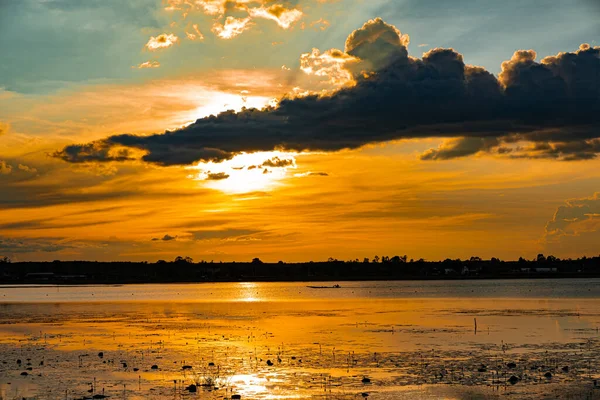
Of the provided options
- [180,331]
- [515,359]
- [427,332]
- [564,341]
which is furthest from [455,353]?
[180,331]

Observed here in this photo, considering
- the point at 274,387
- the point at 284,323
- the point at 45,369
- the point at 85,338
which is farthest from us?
the point at 284,323

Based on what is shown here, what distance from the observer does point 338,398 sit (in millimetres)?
38531

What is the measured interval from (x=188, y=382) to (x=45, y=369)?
12.1m

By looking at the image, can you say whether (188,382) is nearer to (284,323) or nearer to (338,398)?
(338,398)

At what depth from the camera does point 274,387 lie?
41719mm

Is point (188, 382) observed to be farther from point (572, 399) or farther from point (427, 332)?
point (427, 332)

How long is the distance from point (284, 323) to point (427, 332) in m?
23.7

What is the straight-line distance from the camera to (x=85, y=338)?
7150 cm

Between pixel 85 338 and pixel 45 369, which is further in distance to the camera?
pixel 85 338

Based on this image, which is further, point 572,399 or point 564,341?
point 564,341

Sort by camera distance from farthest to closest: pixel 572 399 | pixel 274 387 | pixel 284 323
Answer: pixel 284 323 < pixel 274 387 < pixel 572 399

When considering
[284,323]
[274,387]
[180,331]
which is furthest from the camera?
[284,323]

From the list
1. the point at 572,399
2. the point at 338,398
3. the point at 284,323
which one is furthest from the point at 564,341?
the point at 284,323

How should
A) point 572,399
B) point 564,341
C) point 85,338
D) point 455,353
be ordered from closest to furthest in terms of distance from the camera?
point 572,399, point 455,353, point 564,341, point 85,338
